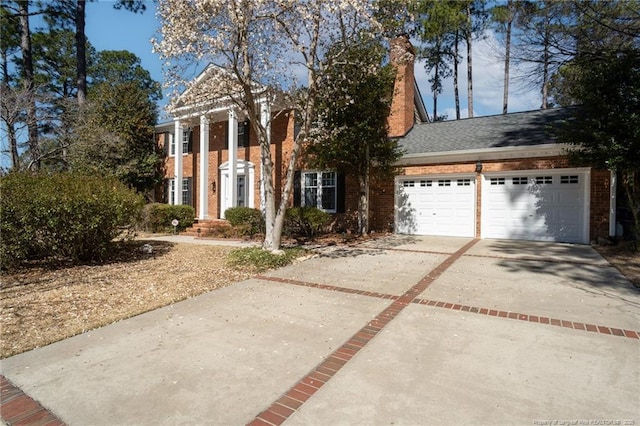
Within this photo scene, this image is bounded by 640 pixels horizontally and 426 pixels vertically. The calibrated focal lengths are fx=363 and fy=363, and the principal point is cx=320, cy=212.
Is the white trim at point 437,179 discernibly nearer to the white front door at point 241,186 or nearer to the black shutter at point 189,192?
the white front door at point 241,186

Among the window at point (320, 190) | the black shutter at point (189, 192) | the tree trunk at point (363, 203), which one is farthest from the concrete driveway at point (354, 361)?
the black shutter at point (189, 192)

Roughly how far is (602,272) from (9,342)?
9200 millimetres

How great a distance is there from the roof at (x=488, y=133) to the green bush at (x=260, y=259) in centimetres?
696

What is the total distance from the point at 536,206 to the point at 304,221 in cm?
744

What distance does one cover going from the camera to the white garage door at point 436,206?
12297 mm

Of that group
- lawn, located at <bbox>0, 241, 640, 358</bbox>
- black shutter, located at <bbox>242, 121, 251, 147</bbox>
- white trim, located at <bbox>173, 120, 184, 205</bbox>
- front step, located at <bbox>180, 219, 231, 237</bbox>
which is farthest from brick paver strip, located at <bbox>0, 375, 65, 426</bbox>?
white trim, located at <bbox>173, 120, 184, 205</bbox>

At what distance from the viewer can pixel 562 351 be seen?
11.6ft

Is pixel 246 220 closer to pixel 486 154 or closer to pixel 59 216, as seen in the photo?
pixel 59 216

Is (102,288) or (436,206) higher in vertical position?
(436,206)

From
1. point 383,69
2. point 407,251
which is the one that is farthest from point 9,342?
point 383,69

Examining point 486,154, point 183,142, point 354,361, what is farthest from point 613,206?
point 183,142

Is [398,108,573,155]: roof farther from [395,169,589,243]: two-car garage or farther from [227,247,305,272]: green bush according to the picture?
[227,247,305,272]: green bush

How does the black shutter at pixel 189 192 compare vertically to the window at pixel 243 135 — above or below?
below

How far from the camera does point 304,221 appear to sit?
42.3 feet
